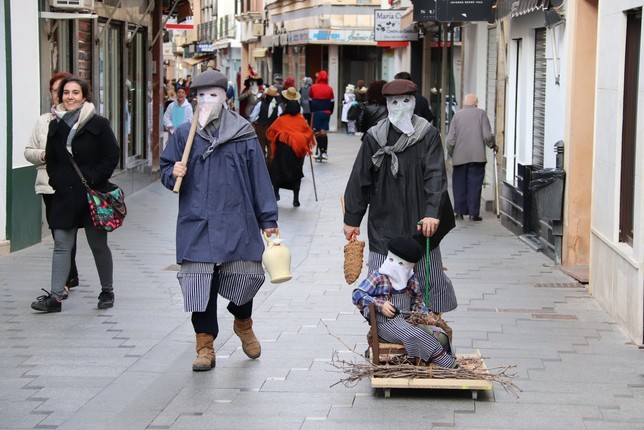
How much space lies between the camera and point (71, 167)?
375 inches

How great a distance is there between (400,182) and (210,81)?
4.29 feet

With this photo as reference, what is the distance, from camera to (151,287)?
10.9m

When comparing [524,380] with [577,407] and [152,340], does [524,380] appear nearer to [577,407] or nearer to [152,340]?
→ [577,407]

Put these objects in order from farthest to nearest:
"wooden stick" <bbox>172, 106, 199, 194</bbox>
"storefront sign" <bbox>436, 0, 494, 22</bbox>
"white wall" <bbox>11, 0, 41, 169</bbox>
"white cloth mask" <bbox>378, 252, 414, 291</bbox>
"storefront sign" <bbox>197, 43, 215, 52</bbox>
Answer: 1. "storefront sign" <bbox>197, 43, 215, 52</bbox>
2. "storefront sign" <bbox>436, 0, 494, 22</bbox>
3. "white wall" <bbox>11, 0, 41, 169</bbox>
4. "wooden stick" <bbox>172, 106, 199, 194</bbox>
5. "white cloth mask" <bbox>378, 252, 414, 291</bbox>

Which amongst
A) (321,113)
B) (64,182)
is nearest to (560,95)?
(64,182)

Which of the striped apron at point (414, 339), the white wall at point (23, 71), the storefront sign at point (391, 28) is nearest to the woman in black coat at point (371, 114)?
the white wall at point (23, 71)

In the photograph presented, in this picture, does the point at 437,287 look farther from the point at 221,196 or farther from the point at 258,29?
the point at 258,29

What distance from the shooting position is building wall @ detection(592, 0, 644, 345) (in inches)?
329

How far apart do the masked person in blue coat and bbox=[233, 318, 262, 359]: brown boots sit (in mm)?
214

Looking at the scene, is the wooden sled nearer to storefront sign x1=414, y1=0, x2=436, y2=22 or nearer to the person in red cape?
the person in red cape

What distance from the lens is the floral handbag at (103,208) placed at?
371 inches

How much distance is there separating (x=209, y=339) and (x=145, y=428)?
145 cm

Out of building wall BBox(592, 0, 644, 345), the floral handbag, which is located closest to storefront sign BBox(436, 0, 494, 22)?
building wall BBox(592, 0, 644, 345)

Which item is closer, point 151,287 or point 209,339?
point 209,339
